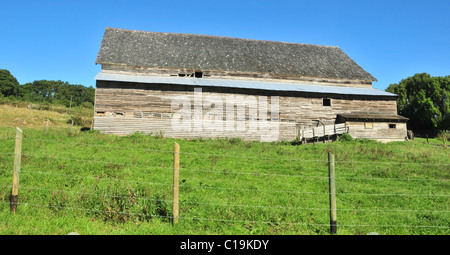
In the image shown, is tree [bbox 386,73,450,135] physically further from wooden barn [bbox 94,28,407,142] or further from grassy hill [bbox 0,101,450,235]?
grassy hill [bbox 0,101,450,235]

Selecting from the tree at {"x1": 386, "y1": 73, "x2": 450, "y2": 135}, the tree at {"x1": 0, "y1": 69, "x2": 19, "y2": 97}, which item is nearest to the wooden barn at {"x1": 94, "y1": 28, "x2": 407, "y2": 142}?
the tree at {"x1": 386, "y1": 73, "x2": 450, "y2": 135}

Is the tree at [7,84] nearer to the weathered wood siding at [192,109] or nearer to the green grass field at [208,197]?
the weathered wood siding at [192,109]

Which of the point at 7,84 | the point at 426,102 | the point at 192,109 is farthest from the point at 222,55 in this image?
the point at 7,84

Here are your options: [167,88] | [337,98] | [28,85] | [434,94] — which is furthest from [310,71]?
[28,85]

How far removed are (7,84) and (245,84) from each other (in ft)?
259

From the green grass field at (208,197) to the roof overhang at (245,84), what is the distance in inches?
373

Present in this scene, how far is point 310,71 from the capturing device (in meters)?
28.4

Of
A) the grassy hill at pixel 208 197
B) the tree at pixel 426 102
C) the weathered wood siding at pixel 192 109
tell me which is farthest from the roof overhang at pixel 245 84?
the tree at pixel 426 102

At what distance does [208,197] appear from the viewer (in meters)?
7.45

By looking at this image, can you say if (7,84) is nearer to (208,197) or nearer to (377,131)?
(377,131)

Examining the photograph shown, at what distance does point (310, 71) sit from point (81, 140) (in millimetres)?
22336

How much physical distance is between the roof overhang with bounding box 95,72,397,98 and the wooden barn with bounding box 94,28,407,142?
0.27 feet

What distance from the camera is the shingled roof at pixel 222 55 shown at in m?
25.4
